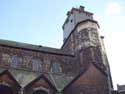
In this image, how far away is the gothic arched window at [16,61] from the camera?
25.2 metres

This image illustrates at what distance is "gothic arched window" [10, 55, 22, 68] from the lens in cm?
2521

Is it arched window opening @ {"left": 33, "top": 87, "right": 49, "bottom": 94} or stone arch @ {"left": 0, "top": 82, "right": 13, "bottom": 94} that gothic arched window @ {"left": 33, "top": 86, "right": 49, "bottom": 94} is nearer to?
arched window opening @ {"left": 33, "top": 87, "right": 49, "bottom": 94}

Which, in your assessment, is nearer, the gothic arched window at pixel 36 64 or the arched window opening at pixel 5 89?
the arched window opening at pixel 5 89

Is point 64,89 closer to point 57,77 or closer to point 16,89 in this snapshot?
point 57,77

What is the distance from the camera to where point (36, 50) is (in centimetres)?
2705

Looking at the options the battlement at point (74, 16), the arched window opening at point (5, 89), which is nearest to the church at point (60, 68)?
the arched window opening at point (5, 89)

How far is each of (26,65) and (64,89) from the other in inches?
248

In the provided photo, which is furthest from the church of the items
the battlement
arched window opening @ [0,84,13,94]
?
the battlement

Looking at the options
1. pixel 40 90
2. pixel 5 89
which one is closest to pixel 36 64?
pixel 40 90

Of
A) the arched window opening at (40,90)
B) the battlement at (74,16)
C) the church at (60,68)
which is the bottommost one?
the arched window opening at (40,90)

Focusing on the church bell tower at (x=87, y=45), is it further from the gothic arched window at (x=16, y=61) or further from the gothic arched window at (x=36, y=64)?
the gothic arched window at (x=16, y=61)

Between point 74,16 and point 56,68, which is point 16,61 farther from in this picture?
point 74,16

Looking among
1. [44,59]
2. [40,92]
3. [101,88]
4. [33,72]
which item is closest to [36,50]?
[44,59]

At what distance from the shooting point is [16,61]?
25.6 meters
